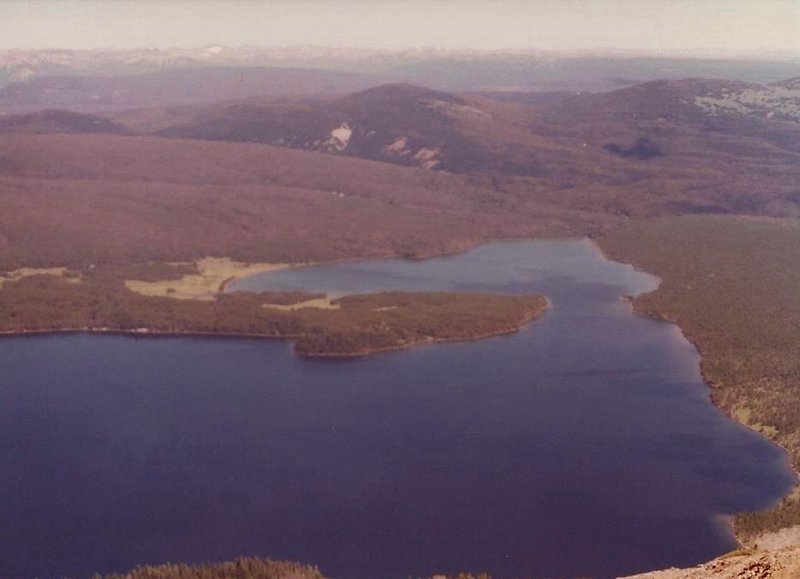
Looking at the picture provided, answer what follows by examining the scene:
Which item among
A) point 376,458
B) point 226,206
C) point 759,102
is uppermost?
point 759,102

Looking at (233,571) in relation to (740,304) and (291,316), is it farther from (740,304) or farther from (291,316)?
(740,304)

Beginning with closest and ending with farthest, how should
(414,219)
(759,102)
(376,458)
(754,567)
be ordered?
(754,567), (376,458), (414,219), (759,102)

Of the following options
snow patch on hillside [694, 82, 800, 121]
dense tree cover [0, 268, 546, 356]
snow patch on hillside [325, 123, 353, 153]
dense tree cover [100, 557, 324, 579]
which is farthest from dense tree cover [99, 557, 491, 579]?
snow patch on hillside [694, 82, 800, 121]

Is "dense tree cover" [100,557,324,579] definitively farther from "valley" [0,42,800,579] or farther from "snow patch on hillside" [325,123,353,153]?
"snow patch on hillside" [325,123,353,153]

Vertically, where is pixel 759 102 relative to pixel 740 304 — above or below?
above

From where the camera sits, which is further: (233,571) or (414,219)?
(414,219)

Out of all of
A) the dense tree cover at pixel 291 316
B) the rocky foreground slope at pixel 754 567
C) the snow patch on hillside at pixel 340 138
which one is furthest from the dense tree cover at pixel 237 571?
the snow patch on hillside at pixel 340 138

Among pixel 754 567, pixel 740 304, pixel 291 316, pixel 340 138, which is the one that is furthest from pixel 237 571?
pixel 340 138
